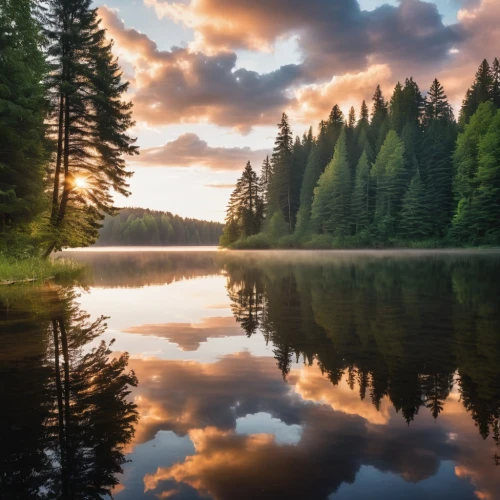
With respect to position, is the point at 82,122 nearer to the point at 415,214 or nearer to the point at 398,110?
the point at 415,214

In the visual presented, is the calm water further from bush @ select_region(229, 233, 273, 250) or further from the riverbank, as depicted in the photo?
bush @ select_region(229, 233, 273, 250)

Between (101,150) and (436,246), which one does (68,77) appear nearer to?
(101,150)

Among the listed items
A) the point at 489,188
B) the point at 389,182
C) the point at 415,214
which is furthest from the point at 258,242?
the point at 489,188

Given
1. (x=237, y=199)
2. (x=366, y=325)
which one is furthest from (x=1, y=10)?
(x=237, y=199)

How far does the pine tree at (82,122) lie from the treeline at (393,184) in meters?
49.3

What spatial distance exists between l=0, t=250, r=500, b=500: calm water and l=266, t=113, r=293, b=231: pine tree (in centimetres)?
7697

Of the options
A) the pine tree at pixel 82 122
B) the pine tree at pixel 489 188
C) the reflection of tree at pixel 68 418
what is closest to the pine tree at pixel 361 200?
the pine tree at pixel 489 188

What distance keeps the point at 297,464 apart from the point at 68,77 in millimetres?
27218

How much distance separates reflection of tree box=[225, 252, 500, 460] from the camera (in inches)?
223

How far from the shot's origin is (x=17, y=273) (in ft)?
64.3

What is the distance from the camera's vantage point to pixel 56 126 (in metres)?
26.0

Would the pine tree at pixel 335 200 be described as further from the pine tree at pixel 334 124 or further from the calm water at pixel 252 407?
the calm water at pixel 252 407

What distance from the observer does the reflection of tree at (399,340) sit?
18.6 ft

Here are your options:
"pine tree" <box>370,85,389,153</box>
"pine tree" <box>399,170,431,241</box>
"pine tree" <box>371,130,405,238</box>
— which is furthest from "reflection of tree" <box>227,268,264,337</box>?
"pine tree" <box>370,85,389,153</box>
